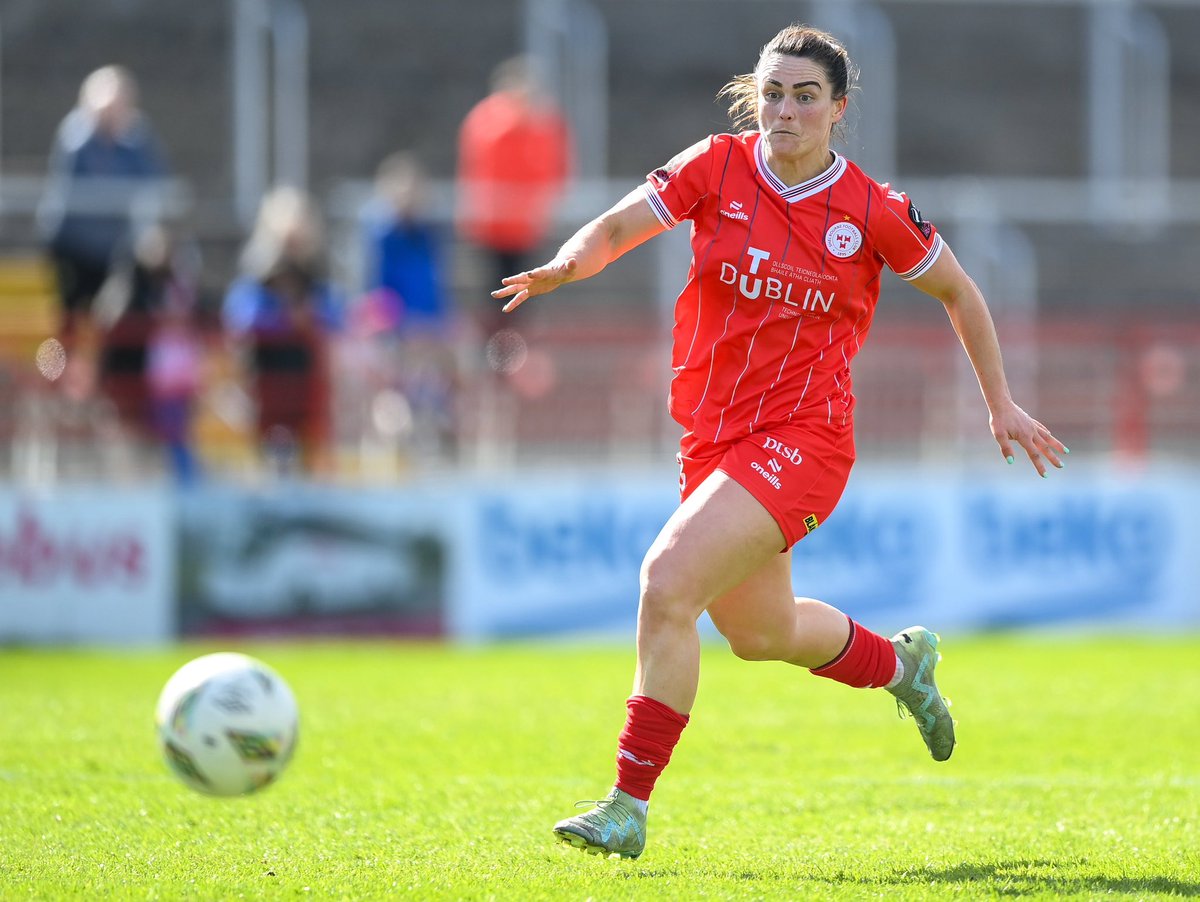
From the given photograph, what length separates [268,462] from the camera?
12.7 meters

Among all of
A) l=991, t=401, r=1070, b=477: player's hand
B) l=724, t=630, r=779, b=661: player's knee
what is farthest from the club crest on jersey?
l=724, t=630, r=779, b=661: player's knee

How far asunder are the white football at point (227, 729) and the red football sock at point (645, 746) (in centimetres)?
102

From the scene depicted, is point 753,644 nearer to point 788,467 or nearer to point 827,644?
point 827,644

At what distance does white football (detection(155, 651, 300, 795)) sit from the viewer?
5246 millimetres

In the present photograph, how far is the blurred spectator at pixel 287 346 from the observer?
41.1ft

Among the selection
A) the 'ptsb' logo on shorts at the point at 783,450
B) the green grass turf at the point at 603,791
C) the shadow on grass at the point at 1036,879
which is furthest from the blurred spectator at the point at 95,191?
the shadow on grass at the point at 1036,879

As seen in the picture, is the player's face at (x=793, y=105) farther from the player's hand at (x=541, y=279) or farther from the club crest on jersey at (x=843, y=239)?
the player's hand at (x=541, y=279)

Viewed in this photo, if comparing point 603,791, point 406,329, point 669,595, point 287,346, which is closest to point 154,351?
point 287,346

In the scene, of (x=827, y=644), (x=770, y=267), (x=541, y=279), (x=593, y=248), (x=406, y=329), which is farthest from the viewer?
(x=406, y=329)

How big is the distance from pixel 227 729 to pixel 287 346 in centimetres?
752

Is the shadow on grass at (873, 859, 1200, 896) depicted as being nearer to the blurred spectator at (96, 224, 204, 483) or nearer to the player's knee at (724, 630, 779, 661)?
the player's knee at (724, 630, 779, 661)

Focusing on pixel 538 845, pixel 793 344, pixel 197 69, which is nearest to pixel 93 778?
pixel 538 845

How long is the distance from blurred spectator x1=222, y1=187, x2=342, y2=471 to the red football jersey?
23.2ft

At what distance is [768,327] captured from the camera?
576cm
